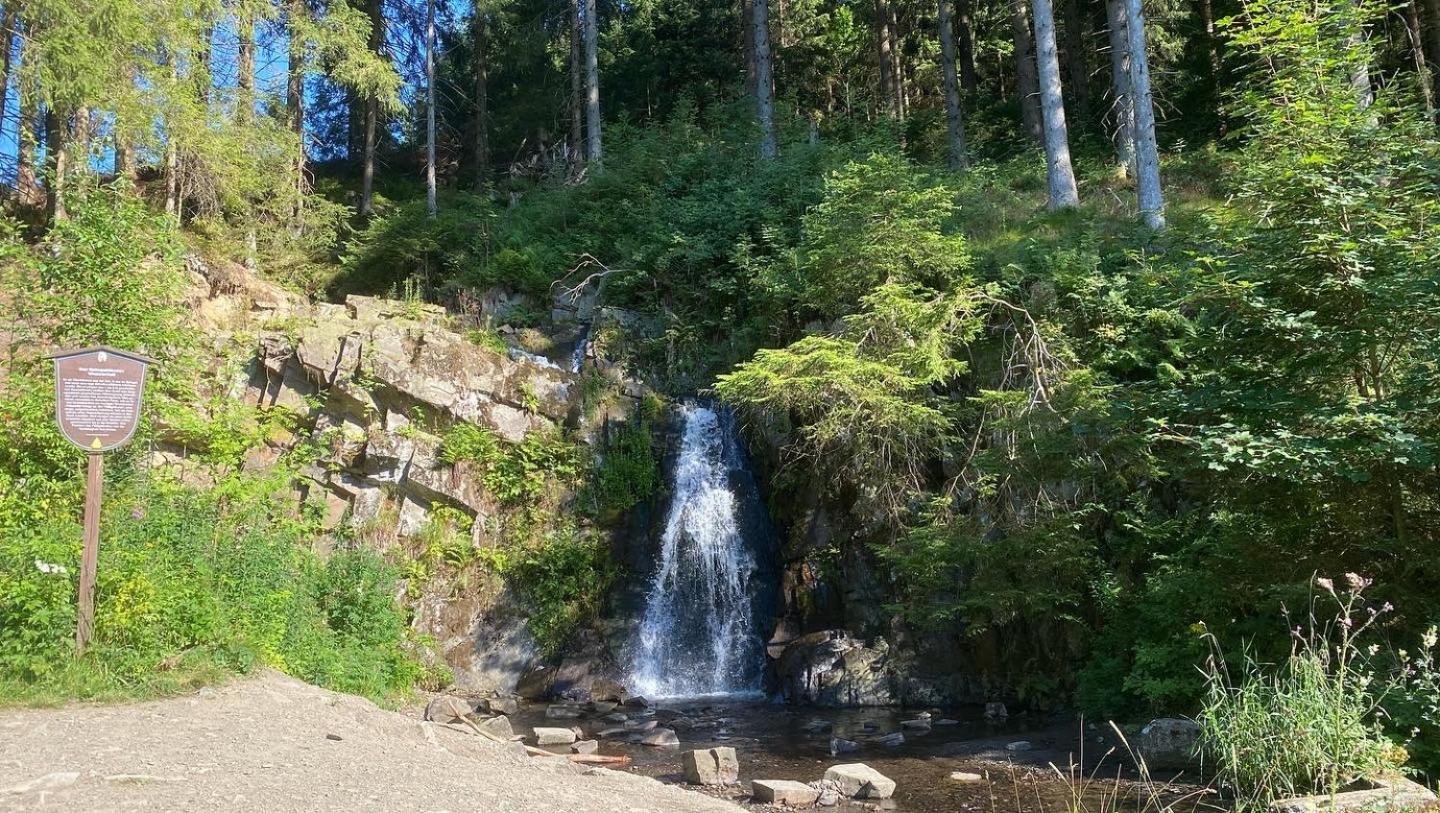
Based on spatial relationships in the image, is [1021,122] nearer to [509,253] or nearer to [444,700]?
[509,253]

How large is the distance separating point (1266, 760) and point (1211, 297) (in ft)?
12.2

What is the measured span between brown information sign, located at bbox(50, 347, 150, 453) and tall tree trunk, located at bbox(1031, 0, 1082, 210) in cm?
1468

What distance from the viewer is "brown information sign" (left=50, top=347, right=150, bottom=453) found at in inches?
296

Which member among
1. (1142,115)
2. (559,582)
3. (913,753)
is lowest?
(913,753)

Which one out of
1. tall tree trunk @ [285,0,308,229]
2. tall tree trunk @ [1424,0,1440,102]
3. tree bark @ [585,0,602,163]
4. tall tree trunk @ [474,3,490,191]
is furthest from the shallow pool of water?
tall tree trunk @ [474,3,490,191]

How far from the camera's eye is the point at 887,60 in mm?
26547

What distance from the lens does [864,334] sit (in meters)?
11.8

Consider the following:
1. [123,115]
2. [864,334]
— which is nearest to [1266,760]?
[864,334]

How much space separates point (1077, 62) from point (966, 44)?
4.64 m

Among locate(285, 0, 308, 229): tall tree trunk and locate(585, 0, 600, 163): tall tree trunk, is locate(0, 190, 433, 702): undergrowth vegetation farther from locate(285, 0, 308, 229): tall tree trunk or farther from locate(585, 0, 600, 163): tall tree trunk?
locate(585, 0, 600, 163): tall tree trunk

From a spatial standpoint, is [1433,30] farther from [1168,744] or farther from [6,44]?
[6,44]

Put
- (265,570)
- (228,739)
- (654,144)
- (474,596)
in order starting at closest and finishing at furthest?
(228,739), (265,570), (474,596), (654,144)

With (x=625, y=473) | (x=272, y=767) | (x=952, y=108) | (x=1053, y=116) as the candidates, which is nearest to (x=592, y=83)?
(x=952, y=108)

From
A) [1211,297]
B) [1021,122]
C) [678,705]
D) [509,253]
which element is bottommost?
[678,705]
